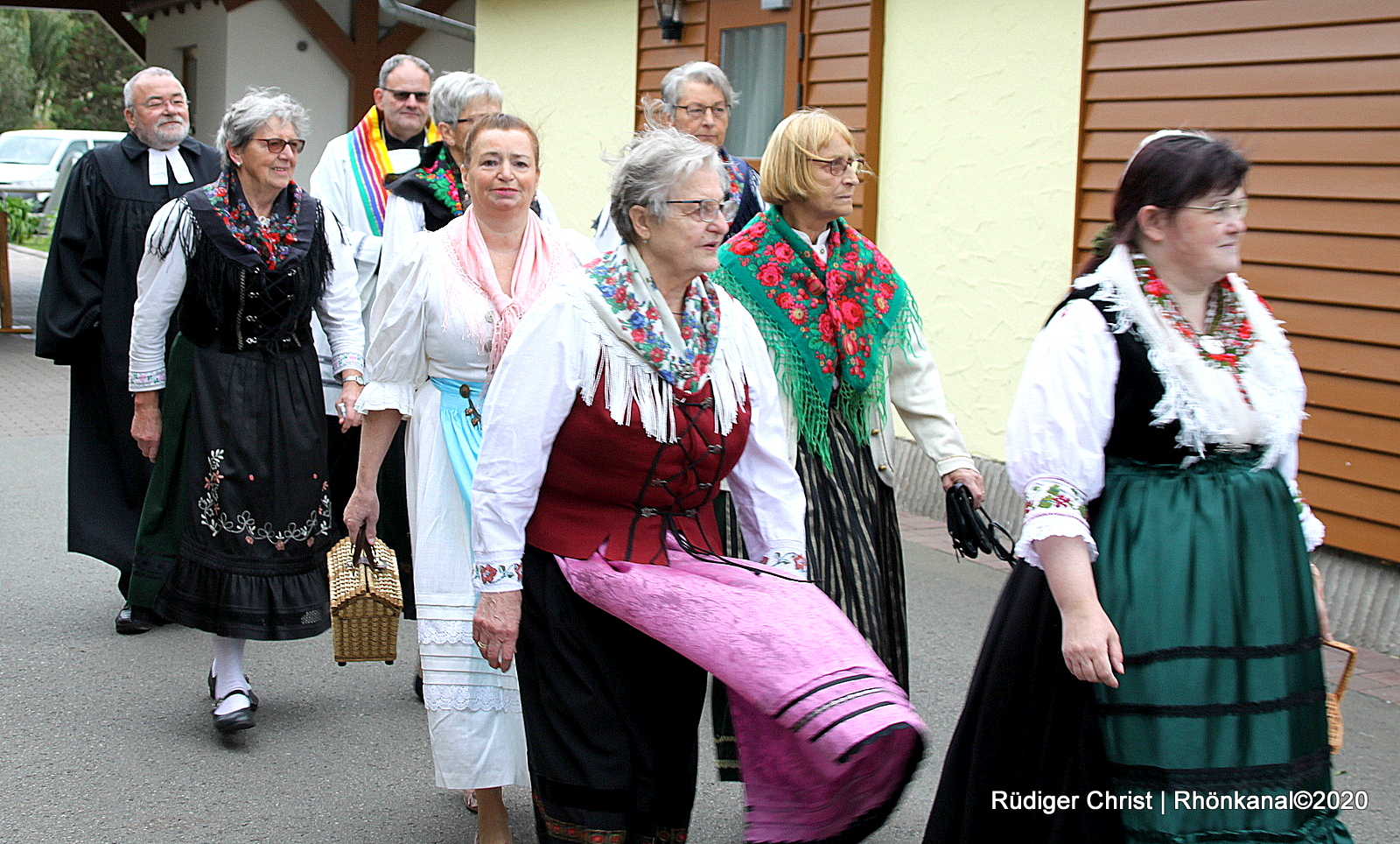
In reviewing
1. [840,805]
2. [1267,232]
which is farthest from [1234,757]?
[1267,232]

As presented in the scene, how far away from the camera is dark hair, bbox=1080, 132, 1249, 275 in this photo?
300cm

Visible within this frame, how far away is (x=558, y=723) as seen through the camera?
3.01 m

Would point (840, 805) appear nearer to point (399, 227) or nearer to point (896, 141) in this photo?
point (399, 227)

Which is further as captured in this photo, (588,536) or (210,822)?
(210,822)

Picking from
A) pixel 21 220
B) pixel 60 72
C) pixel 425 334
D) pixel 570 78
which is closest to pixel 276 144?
pixel 425 334

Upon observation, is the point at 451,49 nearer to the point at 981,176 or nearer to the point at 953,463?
the point at 981,176

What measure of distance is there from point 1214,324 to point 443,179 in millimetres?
2772

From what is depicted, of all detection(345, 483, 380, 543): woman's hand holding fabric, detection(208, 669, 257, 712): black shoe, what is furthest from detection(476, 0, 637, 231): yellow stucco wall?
detection(345, 483, 380, 543): woman's hand holding fabric

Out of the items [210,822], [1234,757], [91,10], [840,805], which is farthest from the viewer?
[91,10]

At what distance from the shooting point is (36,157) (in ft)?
96.7

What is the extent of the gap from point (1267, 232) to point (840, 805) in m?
4.63

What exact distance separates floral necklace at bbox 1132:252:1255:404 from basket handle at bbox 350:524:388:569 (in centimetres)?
230

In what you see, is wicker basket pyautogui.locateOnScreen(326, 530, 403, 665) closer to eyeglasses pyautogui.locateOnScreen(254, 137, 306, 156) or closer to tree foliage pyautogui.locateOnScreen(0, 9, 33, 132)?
eyeglasses pyautogui.locateOnScreen(254, 137, 306, 156)

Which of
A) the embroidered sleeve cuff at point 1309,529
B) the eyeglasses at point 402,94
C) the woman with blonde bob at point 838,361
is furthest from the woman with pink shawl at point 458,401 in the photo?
the eyeglasses at point 402,94
